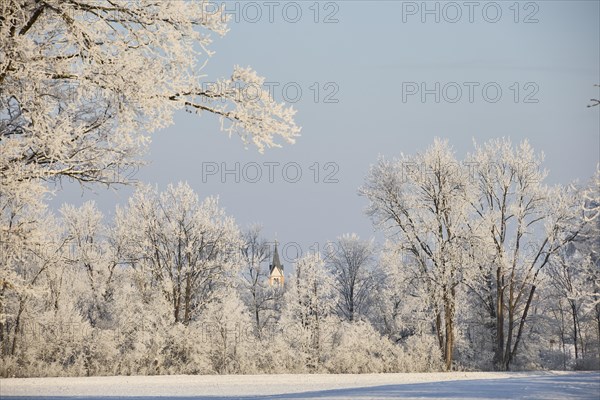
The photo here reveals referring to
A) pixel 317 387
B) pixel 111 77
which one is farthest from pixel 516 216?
pixel 111 77

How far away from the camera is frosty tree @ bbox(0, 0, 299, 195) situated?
348 inches

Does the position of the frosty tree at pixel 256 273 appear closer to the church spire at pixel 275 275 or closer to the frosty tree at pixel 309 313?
the church spire at pixel 275 275

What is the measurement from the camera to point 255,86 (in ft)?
31.0

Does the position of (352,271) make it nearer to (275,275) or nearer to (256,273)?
(256,273)

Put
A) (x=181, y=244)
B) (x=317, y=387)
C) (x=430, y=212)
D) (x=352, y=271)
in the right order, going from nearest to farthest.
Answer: (x=317, y=387)
(x=430, y=212)
(x=181, y=244)
(x=352, y=271)

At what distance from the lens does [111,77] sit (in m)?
8.92

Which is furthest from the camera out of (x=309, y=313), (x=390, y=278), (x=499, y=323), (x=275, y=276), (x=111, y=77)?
(x=275, y=276)

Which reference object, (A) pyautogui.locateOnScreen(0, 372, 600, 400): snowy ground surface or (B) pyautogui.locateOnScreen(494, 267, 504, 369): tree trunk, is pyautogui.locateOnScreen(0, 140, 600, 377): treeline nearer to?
(B) pyautogui.locateOnScreen(494, 267, 504, 369): tree trunk

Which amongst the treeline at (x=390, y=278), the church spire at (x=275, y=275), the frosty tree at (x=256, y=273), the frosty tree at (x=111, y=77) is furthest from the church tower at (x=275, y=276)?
the frosty tree at (x=111, y=77)

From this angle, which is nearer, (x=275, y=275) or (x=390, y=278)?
(x=390, y=278)

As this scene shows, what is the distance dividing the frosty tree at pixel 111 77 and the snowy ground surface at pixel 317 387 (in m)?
3.96

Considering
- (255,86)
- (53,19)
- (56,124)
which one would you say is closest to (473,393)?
(255,86)

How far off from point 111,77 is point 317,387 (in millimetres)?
13955

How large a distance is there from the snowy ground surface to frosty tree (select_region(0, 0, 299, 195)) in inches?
156
